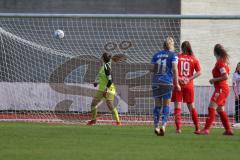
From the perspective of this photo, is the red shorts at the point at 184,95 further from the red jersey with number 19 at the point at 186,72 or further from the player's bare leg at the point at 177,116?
the player's bare leg at the point at 177,116

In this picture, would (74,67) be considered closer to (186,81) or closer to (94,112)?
(94,112)

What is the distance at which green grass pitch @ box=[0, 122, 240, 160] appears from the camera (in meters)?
10.3

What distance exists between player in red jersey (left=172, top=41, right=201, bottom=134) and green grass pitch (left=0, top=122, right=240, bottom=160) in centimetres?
57

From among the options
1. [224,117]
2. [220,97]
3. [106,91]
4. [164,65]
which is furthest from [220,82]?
[106,91]

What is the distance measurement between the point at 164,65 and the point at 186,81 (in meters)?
1.04

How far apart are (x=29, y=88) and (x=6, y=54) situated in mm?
1438

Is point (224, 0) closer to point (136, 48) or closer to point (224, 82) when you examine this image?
point (136, 48)

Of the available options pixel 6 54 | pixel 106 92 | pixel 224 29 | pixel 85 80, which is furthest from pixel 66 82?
pixel 224 29

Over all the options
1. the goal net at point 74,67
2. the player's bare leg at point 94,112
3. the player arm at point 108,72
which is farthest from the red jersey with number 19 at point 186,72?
the goal net at point 74,67

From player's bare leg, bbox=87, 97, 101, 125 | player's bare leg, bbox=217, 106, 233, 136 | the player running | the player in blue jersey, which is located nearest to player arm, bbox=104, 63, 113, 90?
the player running

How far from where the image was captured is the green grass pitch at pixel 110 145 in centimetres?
1034

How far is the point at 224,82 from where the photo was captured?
14.9 metres

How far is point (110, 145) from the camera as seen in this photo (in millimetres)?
11953

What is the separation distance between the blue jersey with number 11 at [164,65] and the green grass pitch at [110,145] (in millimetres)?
1194
